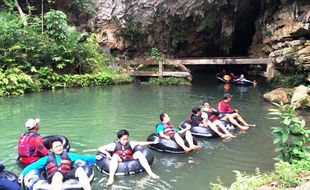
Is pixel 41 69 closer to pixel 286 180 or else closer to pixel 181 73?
pixel 181 73

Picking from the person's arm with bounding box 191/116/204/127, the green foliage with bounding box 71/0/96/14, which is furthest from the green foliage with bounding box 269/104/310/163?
the green foliage with bounding box 71/0/96/14

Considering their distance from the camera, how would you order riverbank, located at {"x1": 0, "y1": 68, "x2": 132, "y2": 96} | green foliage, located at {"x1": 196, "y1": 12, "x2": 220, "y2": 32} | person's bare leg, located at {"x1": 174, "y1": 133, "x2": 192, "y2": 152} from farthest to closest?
green foliage, located at {"x1": 196, "y1": 12, "x2": 220, "y2": 32}
riverbank, located at {"x1": 0, "y1": 68, "x2": 132, "y2": 96}
person's bare leg, located at {"x1": 174, "y1": 133, "x2": 192, "y2": 152}

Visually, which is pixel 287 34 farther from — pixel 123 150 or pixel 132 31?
pixel 123 150

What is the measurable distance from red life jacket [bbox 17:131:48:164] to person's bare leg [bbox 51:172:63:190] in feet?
5.01

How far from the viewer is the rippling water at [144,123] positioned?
7.58 meters

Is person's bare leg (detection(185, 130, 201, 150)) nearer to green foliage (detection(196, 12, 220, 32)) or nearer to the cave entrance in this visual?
green foliage (detection(196, 12, 220, 32))

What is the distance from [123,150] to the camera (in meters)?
7.55

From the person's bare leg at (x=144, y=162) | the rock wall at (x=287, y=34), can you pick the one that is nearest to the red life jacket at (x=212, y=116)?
the person's bare leg at (x=144, y=162)

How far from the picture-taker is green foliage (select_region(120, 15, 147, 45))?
990 inches

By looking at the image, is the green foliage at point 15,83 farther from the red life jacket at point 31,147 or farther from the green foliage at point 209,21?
the green foliage at point 209,21

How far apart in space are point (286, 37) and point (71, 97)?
12002mm

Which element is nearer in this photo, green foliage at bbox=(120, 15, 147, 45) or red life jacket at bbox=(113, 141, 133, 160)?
red life jacket at bbox=(113, 141, 133, 160)

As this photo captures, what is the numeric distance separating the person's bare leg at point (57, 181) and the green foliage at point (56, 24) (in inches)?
627

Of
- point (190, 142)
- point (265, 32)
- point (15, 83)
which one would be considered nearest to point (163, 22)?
point (265, 32)
